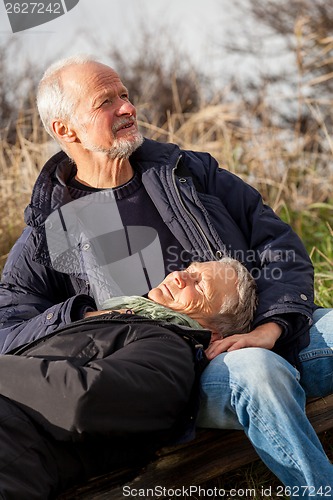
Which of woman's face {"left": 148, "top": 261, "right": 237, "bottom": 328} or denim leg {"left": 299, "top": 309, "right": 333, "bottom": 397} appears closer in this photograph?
woman's face {"left": 148, "top": 261, "right": 237, "bottom": 328}

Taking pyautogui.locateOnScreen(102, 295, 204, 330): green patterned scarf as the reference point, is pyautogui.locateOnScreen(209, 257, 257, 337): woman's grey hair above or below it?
below

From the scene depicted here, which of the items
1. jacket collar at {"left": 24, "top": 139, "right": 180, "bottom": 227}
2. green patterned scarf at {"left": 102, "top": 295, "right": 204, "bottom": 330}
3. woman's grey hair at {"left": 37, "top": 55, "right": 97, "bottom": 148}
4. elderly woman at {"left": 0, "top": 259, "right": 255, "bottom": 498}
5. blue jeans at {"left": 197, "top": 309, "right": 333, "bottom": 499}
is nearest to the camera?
elderly woman at {"left": 0, "top": 259, "right": 255, "bottom": 498}

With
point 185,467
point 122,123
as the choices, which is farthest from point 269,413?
point 122,123

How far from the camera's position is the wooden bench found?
2.82 m

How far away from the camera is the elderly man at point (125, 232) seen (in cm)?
338

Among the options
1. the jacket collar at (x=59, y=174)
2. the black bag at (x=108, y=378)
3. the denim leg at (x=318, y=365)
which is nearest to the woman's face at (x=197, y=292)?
the black bag at (x=108, y=378)

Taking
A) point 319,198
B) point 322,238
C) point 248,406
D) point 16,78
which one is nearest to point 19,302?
point 248,406

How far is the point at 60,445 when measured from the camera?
266 centimetres

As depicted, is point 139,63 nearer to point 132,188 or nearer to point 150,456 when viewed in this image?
point 132,188

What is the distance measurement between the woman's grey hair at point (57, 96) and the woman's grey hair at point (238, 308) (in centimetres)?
111

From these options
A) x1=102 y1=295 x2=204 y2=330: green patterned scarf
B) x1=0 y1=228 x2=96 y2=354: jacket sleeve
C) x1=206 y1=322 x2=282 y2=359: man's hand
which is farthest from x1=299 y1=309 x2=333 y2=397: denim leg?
x1=0 y1=228 x2=96 y2=354: jacket sleeve

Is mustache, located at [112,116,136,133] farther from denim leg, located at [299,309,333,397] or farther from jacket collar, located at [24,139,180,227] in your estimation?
denim leg, located at [299,309,333,397]

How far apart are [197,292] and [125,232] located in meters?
0.66

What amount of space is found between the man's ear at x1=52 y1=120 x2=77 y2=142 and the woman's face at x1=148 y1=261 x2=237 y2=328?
1016mm
